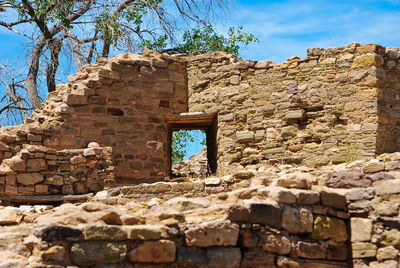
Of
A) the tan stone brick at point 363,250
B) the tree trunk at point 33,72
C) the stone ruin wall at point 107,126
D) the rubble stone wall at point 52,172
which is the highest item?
the tree trunk at point 33,72

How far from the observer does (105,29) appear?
15.2 m

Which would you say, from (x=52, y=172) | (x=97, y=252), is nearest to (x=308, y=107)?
(x=52, y=172)

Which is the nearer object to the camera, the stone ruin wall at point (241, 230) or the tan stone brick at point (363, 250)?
the stone ruin wall at point (241, 230)

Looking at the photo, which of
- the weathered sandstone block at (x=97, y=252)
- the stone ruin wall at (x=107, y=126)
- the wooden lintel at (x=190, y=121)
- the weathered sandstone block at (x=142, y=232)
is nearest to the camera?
the weathered sandstone block at (x=97, y=252)

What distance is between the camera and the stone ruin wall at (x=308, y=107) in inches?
391

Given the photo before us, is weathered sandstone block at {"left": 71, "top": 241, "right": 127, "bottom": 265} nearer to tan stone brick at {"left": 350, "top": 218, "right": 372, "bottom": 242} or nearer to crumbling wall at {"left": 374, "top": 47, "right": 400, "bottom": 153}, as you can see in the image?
tan stone brick at {"left": 350, "top": 218, "right": 372, "bottom": 242}

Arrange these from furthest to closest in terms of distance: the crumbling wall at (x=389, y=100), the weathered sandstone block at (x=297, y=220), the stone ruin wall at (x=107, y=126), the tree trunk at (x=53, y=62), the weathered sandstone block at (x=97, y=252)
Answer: the tree trunk at (x=53, y=62)
the crumbling wall at (x=389, y=100)
the stone ruin wall at (x=107, y=126)
the weathered sandstone block at (x=297, y=220)
the weathered sandstone block at (x=97, y=252)

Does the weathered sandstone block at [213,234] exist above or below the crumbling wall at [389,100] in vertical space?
below

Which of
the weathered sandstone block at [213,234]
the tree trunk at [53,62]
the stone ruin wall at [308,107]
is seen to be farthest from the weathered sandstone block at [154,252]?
the tree trunk at [53,62]

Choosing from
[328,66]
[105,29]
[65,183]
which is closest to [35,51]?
[105,29]

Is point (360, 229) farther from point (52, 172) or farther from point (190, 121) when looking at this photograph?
point (190, 121)

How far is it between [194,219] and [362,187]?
1.79 metres

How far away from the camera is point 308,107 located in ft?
33.7

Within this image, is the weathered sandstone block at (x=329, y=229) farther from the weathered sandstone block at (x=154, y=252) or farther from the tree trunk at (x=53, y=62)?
the tree trunk at (x=53, y=62)
